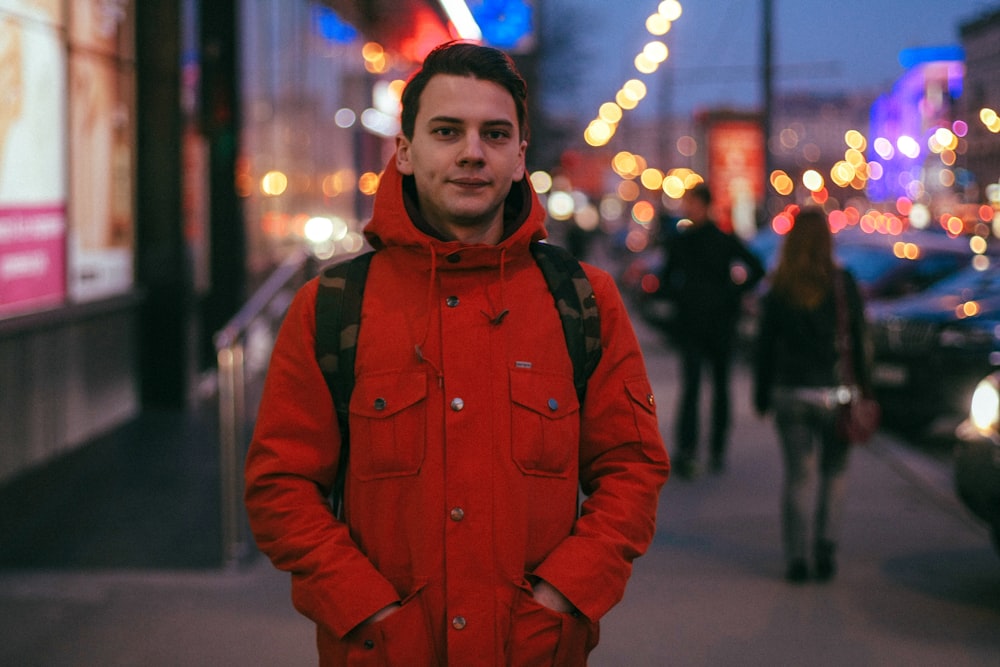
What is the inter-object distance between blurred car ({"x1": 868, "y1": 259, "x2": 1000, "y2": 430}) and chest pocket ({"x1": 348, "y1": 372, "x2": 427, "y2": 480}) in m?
9.03

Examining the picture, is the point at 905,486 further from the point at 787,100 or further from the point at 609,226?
the point at 787,100

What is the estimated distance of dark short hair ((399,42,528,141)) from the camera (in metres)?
2.70

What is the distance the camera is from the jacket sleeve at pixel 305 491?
2.55m

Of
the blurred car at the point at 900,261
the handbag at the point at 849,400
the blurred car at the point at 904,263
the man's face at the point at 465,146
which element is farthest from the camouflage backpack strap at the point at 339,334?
the blurred car at the point at 904,263

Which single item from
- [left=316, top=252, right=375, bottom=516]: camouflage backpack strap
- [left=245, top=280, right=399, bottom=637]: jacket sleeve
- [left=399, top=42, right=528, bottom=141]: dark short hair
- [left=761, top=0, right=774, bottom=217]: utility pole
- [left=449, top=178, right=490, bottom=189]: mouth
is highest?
[left=761, top=0, right=774, bottom=217]: utility pole

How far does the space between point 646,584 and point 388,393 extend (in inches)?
171

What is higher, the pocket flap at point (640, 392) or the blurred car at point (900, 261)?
the blurred car at point (900, 261)

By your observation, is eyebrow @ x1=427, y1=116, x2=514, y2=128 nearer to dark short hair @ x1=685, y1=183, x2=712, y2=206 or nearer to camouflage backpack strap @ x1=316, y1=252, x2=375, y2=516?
camouflage backpack strap @ x1=316, y1=252, x2=375, y2=516

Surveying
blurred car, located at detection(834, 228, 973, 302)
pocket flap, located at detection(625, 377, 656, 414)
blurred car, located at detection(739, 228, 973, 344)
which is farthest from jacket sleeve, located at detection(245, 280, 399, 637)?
blurred car, located at detection(834, 228, 973, 302)

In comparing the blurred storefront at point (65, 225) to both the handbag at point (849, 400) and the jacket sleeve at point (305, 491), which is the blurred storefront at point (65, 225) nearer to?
the handbag at point (849, 400)

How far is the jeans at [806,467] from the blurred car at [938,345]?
14.4 feet

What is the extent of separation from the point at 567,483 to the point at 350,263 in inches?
24.7

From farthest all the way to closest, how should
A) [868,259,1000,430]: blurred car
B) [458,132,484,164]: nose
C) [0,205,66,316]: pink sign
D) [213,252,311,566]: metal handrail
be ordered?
[868,259,1000,430]: blurred car, [0,205,66,316]: pink sign, [213,252,311,566]: metal handrail, [458,132,484,164]: nose

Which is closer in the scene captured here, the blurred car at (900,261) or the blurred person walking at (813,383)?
the blurred person walking at (813,383)
